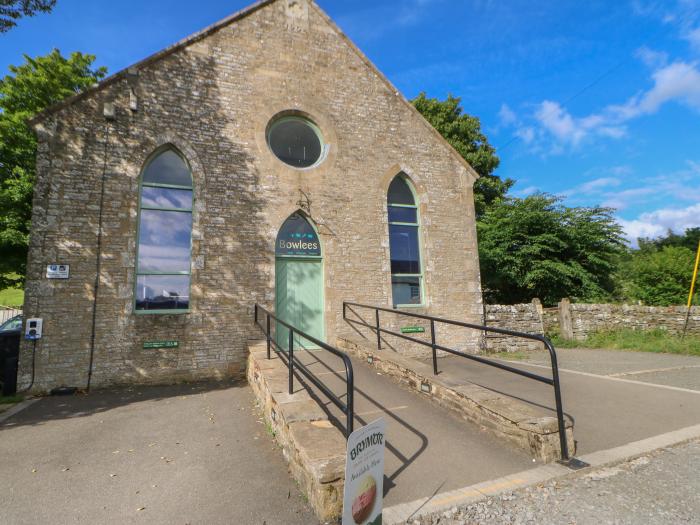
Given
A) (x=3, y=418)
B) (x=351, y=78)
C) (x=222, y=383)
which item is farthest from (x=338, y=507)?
(x=351, y=78)

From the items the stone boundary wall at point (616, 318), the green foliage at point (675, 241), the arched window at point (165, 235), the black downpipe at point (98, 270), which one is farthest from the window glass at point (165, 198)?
the green foliage at point (675, 241)

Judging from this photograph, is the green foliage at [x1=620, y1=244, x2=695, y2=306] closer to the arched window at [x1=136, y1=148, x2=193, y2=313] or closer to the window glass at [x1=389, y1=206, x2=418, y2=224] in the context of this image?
the window glass at [x1=389, y1=206, x2=418, y2=224]

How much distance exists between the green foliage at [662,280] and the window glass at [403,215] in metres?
14.7

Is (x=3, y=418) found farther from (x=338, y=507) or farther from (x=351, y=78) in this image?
(x=351, y=78)

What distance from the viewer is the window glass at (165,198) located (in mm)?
7707

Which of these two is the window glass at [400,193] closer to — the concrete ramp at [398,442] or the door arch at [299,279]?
the door arch at [299,279]

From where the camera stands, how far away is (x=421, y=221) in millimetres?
9875

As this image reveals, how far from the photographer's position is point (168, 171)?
7895 millimetres

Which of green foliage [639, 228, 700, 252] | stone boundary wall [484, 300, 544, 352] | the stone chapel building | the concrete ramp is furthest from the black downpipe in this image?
green foliage [639, 228, 700, 252]

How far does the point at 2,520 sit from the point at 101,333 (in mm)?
4628

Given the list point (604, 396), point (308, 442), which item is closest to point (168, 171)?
point (308, 442)

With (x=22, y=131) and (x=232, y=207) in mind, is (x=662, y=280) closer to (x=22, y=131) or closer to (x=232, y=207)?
(x=232, y=207)

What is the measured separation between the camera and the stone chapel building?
698 cm

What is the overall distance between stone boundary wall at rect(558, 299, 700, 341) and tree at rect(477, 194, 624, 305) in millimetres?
1734
